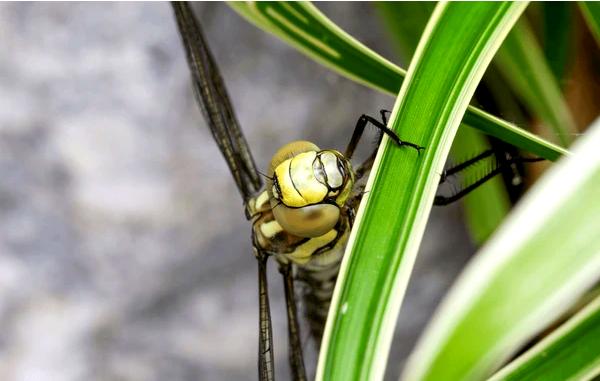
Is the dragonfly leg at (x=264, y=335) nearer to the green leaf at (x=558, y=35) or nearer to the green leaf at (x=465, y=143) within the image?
the green leaf at (x=465, y=143)

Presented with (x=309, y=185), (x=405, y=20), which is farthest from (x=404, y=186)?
(x=405, y=20)

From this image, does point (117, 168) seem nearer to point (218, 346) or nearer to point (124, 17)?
point (124, 17)

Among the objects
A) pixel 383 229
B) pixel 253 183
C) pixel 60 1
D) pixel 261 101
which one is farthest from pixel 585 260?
pixel 60 1

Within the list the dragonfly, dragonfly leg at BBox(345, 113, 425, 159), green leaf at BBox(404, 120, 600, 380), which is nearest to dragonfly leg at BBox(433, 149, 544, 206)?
the dragonfly

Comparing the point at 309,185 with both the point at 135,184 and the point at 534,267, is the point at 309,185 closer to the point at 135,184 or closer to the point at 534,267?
the point at 534,267

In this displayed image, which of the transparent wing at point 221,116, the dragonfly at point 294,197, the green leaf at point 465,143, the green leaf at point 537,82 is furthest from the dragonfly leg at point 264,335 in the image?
the green leaf at point 537,82

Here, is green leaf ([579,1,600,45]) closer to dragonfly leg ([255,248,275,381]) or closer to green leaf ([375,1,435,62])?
green leaf ([375,1,435,62])
